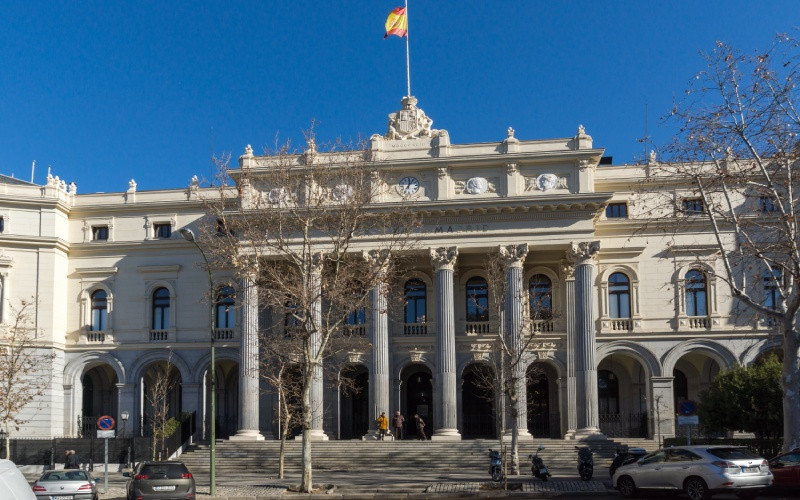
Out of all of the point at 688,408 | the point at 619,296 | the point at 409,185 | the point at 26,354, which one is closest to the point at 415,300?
the point at 409,185

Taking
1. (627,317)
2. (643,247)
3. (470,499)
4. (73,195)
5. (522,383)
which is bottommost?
(470,499)

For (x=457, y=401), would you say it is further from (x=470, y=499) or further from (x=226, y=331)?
(x=470, y=499)

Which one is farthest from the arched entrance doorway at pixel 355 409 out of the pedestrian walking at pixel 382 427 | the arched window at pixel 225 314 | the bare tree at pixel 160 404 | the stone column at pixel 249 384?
the bare tree at pixel 160 404

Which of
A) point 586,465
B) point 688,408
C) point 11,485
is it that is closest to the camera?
point 11,485

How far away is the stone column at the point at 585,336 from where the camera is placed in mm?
42531

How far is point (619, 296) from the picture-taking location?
1850 inches

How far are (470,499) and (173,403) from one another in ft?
92.8

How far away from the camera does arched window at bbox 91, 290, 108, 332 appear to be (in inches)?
1980

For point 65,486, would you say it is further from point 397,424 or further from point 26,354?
point 26,354

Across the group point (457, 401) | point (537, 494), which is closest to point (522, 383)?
point (457, 401)

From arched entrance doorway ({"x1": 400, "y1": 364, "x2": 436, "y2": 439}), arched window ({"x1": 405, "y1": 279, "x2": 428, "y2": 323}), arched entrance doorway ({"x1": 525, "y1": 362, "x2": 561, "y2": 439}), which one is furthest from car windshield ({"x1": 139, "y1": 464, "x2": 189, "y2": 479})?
arched entrance doorway ({"x1": 525, "y1": 362, "x2": 561, "y2": 439})

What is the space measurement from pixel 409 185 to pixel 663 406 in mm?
15965

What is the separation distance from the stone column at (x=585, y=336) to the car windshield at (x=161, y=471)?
2160cm

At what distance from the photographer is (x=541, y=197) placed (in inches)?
1699
